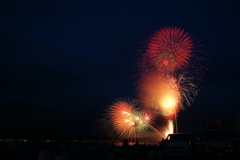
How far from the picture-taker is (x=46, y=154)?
7.85m

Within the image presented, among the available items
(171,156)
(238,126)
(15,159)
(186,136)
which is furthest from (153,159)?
(238,126)

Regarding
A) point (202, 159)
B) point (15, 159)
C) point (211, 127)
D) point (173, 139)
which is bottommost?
point (15, 159)

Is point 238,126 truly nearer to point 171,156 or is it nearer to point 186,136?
point 186,136

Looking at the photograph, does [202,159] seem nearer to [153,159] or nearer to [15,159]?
[153,159]

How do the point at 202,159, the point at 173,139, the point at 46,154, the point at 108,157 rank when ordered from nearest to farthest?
the point at 46,154 < the point at 108,157 < the point at 202,159 < the point at 173,139

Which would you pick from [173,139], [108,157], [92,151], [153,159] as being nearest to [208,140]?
[173,139]

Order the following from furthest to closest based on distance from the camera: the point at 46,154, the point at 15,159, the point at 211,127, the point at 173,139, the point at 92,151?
the point at 92,151 → the point at 211,127 → the point at 173,139 → the point at 15,159 → the point at 46,154

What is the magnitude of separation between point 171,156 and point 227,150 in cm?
442

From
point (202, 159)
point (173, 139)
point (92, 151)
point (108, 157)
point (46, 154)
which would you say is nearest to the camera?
point (46, 154)

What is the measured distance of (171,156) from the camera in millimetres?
16203

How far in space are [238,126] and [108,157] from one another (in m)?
15.6

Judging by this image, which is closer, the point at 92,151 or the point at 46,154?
the point at 46,154

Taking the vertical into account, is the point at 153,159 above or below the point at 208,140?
below

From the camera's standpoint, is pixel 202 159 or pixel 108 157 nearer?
pixel 108 157
